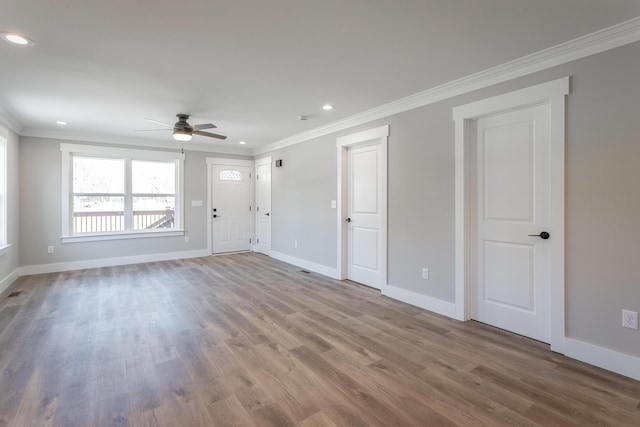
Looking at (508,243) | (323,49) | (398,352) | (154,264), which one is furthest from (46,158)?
(508,243)

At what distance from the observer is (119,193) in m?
5.91

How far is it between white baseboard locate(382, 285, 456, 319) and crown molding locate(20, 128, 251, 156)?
477cm

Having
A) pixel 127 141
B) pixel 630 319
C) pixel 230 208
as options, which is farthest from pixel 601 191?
pixel 127 141

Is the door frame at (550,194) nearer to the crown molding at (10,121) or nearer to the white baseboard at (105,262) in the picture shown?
the white baseboard at (105,262)

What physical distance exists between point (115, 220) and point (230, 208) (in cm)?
224

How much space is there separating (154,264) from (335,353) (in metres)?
4.80

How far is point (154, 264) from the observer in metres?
5.98

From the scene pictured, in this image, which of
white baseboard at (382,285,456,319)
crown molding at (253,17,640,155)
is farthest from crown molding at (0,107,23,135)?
white baseboard at (382,285,456,319)

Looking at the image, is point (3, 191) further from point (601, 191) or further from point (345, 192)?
point (601, 191)

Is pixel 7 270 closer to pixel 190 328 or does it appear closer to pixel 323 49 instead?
pixel 190 328

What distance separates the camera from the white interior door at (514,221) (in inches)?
106

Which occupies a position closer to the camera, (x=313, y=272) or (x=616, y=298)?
(x=616, y=298)

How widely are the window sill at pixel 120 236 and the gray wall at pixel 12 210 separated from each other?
2.16 feet

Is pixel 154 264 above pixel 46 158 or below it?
below
